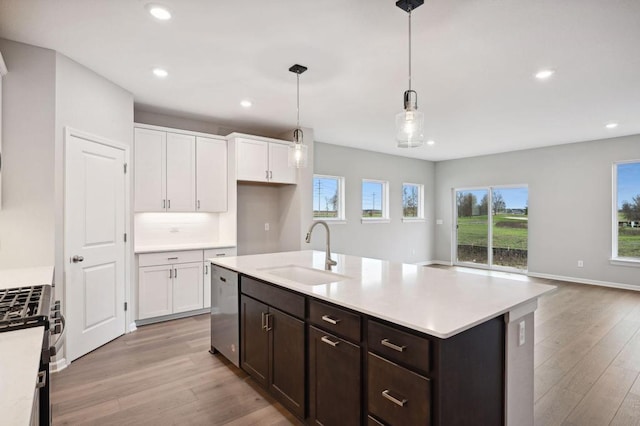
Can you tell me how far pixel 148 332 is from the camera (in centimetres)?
370

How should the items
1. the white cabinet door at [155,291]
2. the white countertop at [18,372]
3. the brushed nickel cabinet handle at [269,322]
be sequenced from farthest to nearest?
the white cabinet door at [155,291], the brushed nickel cabinet handle at [269,322], the white countertop at [18,372]

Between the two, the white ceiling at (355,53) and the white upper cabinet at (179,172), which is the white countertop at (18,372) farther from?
the white upper cabinet at (179,172)

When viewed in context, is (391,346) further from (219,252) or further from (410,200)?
(410,200)

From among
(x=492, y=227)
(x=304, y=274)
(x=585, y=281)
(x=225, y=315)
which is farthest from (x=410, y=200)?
(x=225, y=315)

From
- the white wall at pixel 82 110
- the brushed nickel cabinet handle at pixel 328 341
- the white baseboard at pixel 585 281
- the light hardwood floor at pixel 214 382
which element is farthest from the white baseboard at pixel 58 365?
the white baseboard at pixel 585 281

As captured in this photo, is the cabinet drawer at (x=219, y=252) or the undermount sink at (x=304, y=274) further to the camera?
the cabinet drawer at (x=219, y=252)

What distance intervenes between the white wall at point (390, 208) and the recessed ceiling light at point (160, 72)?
332cm

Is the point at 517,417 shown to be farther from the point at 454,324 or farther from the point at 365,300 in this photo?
the point at 365,300

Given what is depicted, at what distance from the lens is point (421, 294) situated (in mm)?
1806

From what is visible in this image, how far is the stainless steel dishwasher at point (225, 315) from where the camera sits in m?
2.75

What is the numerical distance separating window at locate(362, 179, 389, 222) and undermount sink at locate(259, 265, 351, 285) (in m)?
4.29

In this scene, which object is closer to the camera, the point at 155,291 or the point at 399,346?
the point at 399,346

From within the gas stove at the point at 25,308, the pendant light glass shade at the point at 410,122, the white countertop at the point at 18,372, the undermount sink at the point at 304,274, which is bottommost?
the undermount sink at the point at 304,274

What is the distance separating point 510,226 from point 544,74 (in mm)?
4774
